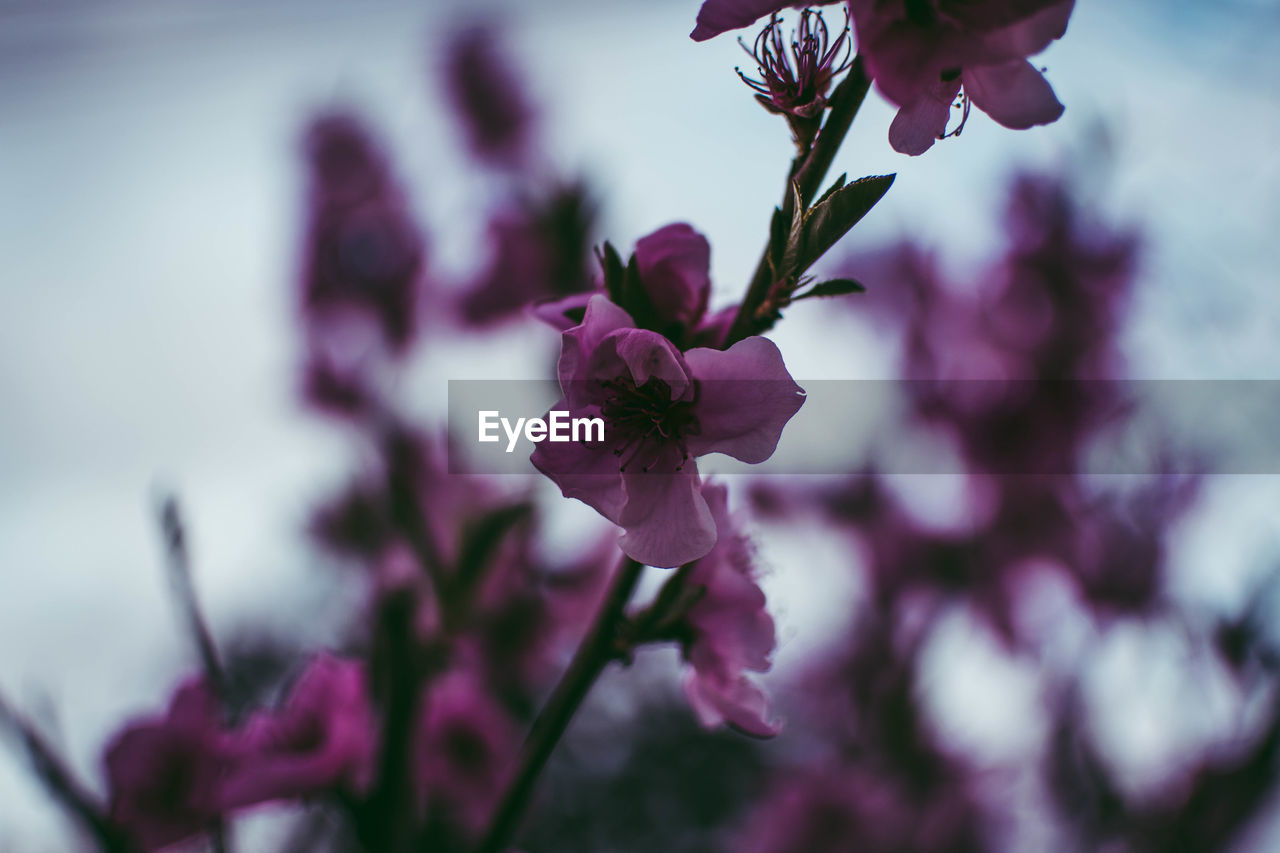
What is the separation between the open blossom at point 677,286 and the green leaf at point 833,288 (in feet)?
0.35

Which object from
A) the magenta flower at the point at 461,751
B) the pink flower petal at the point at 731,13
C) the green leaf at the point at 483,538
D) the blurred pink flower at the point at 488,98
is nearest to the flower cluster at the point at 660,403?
the pink flower petal at the point at 731,13

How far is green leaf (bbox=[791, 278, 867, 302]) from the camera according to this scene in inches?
25.4

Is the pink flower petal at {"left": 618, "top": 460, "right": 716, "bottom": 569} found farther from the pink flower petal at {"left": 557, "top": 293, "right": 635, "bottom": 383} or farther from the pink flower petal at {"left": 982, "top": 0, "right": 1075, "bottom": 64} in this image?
the pink flower petal at {"left": 982, "top": 0, "right": 1075, "bottom": 64}

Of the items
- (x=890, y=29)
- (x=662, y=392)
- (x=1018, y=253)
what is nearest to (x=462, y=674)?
(x=662, y=392)

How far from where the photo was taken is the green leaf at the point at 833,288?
25.4 inches

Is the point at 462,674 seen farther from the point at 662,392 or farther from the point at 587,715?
the point at 587,715

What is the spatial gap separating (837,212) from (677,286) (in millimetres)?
183

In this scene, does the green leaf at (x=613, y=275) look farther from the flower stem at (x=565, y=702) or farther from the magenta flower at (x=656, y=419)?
the flower stem at (x=565, y=702)

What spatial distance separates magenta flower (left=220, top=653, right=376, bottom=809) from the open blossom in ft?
2.29

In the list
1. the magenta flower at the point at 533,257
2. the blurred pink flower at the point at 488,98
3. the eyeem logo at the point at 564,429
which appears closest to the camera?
the eyeem logo at the point at 564,429

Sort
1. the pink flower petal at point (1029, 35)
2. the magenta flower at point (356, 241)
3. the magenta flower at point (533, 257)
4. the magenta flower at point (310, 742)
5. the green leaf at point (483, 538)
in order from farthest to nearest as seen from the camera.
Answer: the magenta flower at point (356, 241)
the magenta flower at point (533, 257)
the green leaf at point (483, 538)
the magenta flower at point (310, 742)
the pink flower petal at point (1029, 35)

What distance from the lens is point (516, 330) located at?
6.64 feet

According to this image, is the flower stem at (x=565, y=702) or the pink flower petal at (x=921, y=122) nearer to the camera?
the pink flower petal at (x=921, y=122)

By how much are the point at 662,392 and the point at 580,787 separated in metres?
2.60
